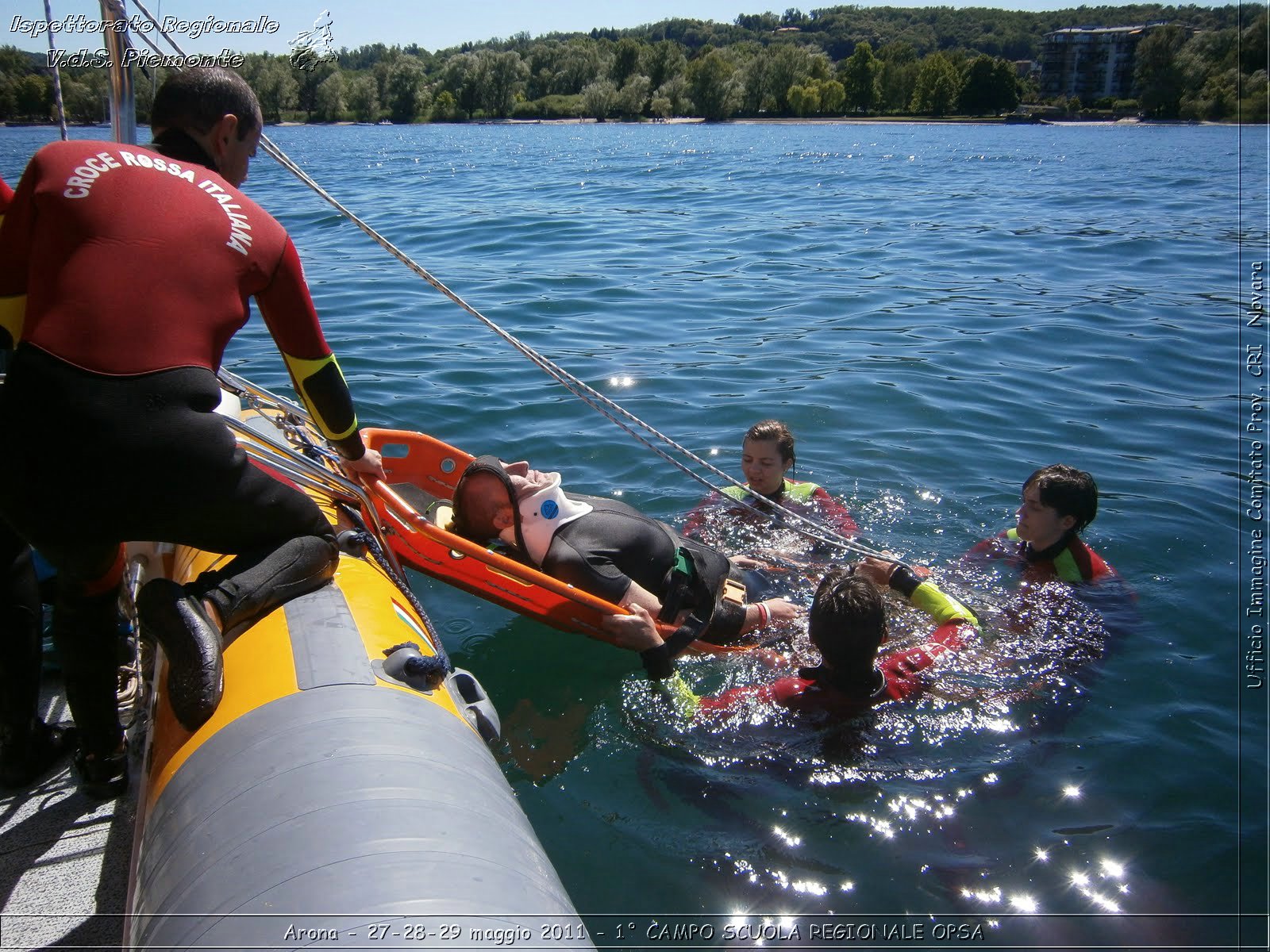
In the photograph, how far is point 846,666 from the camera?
347 cm

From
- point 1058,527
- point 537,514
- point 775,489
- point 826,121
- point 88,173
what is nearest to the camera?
point 88,173

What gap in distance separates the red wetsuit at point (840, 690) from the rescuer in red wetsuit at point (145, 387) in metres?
1.85

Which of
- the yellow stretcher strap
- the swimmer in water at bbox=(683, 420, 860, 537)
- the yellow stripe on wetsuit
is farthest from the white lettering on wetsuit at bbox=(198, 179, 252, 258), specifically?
the swimmer in water at bbox=(683, 420, 860, 537)

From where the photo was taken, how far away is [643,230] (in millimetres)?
14672

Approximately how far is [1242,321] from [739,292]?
208 inches

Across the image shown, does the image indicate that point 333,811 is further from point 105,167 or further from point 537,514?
point 537,514

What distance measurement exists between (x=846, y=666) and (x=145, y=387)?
2568mm

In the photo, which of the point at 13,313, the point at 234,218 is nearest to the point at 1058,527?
the point at 234,218

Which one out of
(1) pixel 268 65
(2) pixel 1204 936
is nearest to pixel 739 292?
(2) pixel 1204 936

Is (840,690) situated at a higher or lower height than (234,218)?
lower

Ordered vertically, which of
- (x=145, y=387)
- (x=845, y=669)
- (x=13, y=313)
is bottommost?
(x=845, y=669)

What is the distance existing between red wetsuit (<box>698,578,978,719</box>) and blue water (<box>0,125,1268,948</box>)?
103 mm

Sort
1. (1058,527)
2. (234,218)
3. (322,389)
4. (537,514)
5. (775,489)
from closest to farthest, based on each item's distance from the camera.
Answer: (234,218), (322,389), (537,514), (1058,527), (775,489)

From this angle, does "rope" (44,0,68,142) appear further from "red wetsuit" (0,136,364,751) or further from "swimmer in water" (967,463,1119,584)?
"swimmer in water" (967,463,1119,584)
